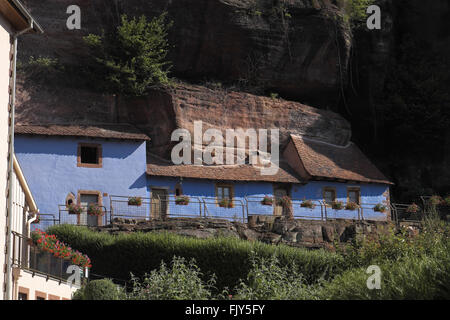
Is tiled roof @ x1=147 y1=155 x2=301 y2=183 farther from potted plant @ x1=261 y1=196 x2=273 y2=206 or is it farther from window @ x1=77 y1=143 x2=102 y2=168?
window @ x1=77 y1=143 x2=102 y2=168

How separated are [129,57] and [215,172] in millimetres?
7025

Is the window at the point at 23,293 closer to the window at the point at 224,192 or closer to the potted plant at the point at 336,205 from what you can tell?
the window at the point at 224,192

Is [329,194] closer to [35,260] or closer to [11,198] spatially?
[35,260]

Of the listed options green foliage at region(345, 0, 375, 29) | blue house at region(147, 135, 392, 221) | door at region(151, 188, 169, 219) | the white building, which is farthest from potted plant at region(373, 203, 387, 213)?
the white building

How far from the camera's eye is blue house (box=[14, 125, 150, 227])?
37562 mm

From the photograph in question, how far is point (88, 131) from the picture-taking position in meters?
39.3

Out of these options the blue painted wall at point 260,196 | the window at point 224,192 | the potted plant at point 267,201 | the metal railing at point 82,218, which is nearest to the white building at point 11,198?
the metal railing at point 82,218

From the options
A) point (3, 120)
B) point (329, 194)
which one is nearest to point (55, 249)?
point (3, 120)

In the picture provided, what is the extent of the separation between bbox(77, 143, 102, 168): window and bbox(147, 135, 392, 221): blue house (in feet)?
7.96

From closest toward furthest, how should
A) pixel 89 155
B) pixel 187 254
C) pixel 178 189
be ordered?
pixel 187 254
pixel 89 155
pixel 178 189

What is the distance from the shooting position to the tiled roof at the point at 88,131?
38.1 metres

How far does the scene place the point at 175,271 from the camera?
2370 centimetres

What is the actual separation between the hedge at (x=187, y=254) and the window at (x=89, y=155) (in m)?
6.76

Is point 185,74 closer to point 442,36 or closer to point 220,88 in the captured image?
point 220,88
